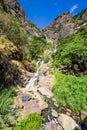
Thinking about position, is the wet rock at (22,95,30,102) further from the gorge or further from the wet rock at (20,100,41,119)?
the wet rock at (20,100,41,119)

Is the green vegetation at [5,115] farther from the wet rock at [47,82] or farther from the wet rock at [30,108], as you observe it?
the wet rock at [47,82]

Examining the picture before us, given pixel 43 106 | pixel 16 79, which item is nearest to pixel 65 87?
pixel 43 106

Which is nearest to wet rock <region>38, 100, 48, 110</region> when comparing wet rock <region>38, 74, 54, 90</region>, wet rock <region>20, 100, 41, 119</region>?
wet rock <region>20, 100, 41, 119</region>

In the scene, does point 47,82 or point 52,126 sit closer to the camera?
point 52,126

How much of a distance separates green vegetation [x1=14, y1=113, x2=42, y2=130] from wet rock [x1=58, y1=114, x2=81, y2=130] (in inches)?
73.1

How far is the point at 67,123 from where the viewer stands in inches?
691

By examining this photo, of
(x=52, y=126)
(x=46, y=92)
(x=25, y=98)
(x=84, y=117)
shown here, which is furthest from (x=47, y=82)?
(x=52, y=126)

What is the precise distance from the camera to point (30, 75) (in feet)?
112

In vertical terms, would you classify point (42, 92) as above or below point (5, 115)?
above

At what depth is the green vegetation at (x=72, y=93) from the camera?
20830mm

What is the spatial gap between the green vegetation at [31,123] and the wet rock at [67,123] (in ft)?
6.09

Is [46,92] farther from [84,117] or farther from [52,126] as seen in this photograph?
[52,126]

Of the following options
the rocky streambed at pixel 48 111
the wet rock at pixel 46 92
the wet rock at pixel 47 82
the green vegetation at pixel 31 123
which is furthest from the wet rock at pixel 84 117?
the wet rock at pixel 47 82

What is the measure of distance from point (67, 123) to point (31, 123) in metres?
3.02
